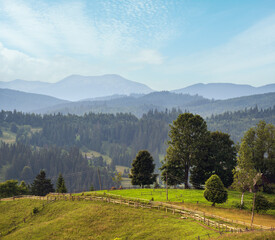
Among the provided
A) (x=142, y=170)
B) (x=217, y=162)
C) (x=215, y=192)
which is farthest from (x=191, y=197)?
(x=142, y=170)

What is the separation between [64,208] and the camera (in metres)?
62.6

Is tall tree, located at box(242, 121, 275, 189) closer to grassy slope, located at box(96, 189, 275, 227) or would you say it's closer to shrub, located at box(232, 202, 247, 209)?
grassy slope, located at box(96, 189, 275, 227)

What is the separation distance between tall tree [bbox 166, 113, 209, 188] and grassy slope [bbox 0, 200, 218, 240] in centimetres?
2812

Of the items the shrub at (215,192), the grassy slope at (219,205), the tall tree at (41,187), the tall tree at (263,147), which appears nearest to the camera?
the grassy slope at (219,205)

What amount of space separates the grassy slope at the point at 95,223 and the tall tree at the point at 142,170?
83.9ft

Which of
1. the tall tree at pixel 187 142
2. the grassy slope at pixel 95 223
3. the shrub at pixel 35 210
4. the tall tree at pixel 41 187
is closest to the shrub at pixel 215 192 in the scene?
the grassy slope at pixel 95 223

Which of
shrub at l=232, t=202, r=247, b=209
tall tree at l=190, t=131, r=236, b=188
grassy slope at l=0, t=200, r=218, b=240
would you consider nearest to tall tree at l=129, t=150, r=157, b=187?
tall tree at l=190, t=131, r=236, b=188

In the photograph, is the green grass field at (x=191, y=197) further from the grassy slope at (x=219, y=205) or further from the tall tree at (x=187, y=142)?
the tall tree at (x=187, y=142)

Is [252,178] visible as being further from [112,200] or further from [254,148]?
[112,200]

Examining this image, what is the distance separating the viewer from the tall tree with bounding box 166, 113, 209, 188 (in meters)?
77.3

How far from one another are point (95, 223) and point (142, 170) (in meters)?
36.8

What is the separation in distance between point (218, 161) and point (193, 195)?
17520 millimetres

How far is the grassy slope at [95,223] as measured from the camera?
139 feet

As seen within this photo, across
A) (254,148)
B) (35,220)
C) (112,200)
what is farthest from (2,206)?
(254,148)
